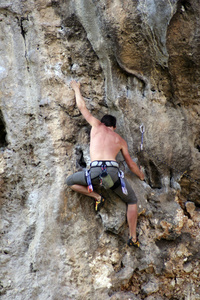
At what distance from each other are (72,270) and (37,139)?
1.87 metres

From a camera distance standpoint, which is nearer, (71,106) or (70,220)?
(70,220)

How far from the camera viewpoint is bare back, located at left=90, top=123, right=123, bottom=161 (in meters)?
5.07

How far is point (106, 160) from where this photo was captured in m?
5.04

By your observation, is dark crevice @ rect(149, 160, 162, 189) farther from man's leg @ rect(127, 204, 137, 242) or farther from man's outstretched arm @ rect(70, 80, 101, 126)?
man's outstretched arm @ rect(70, 80, 101, 126)

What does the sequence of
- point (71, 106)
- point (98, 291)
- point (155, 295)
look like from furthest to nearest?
point (71, 106)
point (155, 295)
point (98, 291)

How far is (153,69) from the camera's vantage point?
232 inches

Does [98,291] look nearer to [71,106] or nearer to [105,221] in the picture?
[105,221]

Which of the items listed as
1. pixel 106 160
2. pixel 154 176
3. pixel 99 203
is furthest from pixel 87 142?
pixel 154 176

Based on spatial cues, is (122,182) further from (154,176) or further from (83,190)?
(154,176)

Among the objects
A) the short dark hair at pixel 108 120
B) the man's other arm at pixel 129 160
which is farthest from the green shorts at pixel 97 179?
the short dark hair at pixel 108 120

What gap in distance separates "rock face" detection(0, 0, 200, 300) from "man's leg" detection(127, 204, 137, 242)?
0.09 metres

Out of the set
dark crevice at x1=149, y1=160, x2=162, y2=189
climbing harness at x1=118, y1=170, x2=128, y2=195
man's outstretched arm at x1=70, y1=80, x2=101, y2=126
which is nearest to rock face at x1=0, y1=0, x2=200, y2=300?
dark crevice at x1=149, y1=160, x2=162, y2=189

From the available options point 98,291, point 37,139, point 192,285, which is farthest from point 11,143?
point 192,285

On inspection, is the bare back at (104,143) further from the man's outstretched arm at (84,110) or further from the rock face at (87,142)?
the rock face at (87,142)
